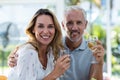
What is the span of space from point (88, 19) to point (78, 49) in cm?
225

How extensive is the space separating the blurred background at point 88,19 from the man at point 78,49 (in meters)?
2.16

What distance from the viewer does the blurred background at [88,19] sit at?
4.21m

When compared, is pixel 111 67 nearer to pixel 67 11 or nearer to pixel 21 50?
pixel 67 11

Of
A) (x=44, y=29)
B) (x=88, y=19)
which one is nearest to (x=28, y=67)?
(x=44, y=29)

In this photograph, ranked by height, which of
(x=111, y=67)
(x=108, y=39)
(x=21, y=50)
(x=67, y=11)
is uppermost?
(x=67, y=11)

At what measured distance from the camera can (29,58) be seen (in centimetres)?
172

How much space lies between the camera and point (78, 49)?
6.77ft

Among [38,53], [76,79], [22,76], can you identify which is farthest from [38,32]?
[76,79]

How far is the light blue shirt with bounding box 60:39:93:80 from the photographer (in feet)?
6.60

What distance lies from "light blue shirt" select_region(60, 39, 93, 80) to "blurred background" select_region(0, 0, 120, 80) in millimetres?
2179

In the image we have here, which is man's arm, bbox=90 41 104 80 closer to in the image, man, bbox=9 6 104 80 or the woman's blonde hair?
man, bbox=9 6 104 80

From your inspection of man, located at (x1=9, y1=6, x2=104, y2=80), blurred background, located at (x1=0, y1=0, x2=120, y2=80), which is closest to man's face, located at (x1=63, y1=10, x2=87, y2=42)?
man, located at (x1=9, y1=6, x2=104, y2=80)

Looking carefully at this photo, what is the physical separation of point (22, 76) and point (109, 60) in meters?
2.73

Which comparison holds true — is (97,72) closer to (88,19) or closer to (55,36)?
(55,36)
